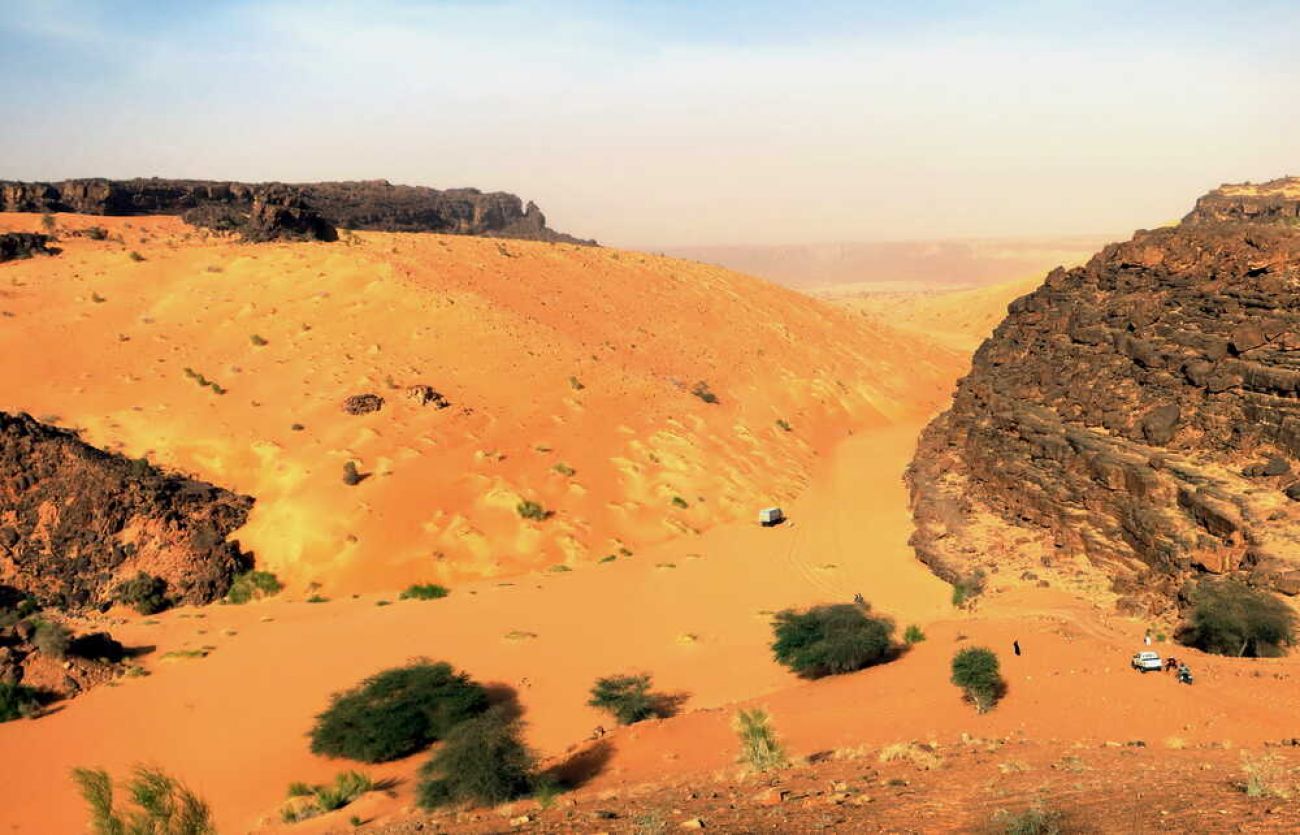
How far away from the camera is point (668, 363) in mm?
46906

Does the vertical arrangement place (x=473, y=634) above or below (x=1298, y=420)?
below

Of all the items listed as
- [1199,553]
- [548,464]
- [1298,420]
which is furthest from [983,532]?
[548,464]

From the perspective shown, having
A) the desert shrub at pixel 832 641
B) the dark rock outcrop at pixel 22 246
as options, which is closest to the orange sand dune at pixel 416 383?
the dark rock outcrop at pixel 22 246

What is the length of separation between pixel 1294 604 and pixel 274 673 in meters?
23.2

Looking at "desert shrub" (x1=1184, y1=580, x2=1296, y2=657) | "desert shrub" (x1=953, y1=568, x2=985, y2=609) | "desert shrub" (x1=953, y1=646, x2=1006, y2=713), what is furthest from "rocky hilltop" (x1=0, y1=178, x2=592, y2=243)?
"desert shrub" (x1=1184, y1=580, x2=1296, y2=657)

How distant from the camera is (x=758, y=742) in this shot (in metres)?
14.0

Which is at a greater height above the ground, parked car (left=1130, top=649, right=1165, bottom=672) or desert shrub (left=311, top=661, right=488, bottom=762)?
parked car (left=1130, top=649, right=1165, bottom=672)

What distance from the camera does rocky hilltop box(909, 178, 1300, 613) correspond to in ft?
69.7

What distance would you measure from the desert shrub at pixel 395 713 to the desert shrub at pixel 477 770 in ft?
5.82

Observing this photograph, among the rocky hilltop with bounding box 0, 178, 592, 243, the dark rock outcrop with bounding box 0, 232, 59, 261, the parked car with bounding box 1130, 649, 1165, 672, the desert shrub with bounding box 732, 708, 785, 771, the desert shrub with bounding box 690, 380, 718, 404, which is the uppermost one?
the rocky hilltop with bounding box 0, 178, 592, 243

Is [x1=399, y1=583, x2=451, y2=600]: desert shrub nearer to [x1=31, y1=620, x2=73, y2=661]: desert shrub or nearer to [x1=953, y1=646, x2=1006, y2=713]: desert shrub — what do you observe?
[x1=31, y1=620, x2=73, y2=661]: desert shrub

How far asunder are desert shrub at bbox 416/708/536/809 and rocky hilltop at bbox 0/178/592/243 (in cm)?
4041

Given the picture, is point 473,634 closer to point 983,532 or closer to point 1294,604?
point 983,532

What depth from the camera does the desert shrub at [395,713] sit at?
16594mm
